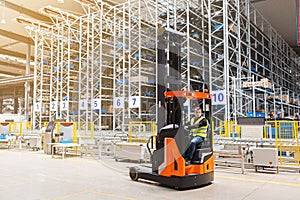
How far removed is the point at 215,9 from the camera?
15.8 metres

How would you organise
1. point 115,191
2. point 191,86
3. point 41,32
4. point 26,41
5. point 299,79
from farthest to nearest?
point 299,79 → point 26,41 → point 41,32 → point 191,86 → point 115,191

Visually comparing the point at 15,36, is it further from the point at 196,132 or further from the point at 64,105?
the point at 196,132

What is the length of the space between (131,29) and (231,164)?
10659mm

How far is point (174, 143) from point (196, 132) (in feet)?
2.06

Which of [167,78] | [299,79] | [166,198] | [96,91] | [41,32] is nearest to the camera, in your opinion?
[166,198]

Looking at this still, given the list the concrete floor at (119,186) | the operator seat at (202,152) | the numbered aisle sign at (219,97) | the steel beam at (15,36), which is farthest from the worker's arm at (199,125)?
the steel beam at (15,36)

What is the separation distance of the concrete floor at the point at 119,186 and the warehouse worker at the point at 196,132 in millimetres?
702

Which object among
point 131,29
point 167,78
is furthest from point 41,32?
point 167,78

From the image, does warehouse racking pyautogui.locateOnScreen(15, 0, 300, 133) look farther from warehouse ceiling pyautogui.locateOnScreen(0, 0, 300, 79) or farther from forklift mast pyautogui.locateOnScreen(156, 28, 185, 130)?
forklift mast pyautogui.locateOnScreen(156, 28, 185, 130)

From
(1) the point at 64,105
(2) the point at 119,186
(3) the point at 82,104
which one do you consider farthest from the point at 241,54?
(1) the point at 64,105

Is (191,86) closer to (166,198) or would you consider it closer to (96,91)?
(96,91)

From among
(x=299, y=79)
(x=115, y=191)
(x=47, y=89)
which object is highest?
(x=299, y=79)

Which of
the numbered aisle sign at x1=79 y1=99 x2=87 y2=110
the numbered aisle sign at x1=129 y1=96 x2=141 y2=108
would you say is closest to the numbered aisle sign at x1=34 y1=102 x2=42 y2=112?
the numbered aisle sign at x1=79 y1=99 x2=87 y2=110

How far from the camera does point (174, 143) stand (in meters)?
5.20
